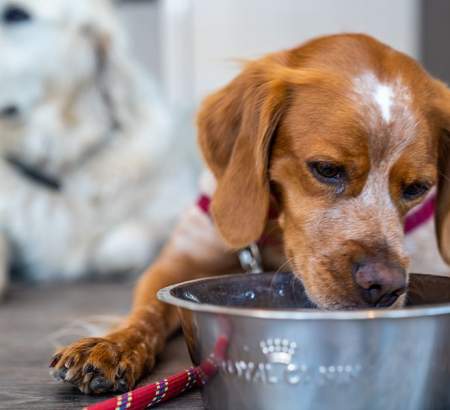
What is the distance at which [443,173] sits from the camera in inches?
61.6

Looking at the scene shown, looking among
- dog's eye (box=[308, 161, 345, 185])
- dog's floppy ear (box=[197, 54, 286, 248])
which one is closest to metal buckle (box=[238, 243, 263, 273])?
dog's floppy ear (box=[197, 54, 286, 248])

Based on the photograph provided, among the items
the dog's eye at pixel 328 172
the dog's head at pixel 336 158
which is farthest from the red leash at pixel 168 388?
the dog's eye at pixel 328 172

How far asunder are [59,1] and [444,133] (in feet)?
5.75

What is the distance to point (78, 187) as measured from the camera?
298cm

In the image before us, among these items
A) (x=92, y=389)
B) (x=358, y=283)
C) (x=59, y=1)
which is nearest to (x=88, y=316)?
(x=92, y=389)

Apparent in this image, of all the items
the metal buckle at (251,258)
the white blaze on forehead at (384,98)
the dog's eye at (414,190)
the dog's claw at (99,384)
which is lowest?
the dog's claw at (99,384)

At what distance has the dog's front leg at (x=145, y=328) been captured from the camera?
122 cm

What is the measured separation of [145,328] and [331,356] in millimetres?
541

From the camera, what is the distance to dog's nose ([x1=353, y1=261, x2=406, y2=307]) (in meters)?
1.21

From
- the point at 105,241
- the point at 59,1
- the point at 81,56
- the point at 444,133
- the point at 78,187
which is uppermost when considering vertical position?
the point at 59,1

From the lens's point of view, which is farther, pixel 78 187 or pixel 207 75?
pixel 207 75

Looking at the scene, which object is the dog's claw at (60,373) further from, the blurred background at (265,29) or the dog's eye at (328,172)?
the blurred background at (265,29)

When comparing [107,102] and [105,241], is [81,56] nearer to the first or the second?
[107,102]

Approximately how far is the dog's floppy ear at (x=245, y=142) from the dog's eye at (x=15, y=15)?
140 cm
